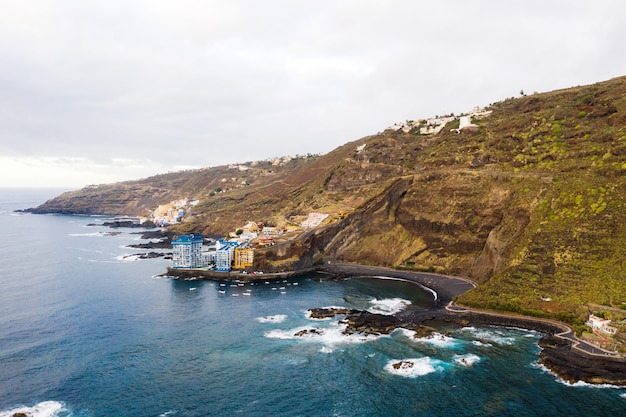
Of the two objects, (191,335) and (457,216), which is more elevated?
(457,216)

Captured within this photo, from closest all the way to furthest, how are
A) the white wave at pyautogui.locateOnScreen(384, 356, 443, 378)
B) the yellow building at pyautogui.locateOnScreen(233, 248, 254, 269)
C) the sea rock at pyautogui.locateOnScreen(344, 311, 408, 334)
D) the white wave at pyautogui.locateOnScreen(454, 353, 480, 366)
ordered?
1. the white wave at pyautogui.locateOnScreen(384, 356, 443, 378)
2. the white wave at pyautogui.locateOnScreen(454, 353, 480, 366)
3. the sea rock at pyautogui.locateOnScreen(344, 311, 408, 334)
4. the yellow building at pyautogui.locateOnScreen(233, 248, 254, 269)

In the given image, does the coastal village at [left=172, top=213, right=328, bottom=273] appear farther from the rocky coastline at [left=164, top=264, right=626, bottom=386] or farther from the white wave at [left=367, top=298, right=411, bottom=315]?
the white wave at [left=367, top=298, right=411, bottom=315]

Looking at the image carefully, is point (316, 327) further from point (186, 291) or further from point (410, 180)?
point (410, 180)

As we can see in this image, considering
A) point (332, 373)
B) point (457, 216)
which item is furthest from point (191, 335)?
point (457, 216)

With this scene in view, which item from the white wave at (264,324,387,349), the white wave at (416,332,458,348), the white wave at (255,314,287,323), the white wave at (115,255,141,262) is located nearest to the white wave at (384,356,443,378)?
the white wave at (416,332,458,348)

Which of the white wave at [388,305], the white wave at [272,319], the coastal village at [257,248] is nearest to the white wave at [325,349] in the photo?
the white wave at [272,319]

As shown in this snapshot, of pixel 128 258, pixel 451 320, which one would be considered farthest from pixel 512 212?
pixel 128 258

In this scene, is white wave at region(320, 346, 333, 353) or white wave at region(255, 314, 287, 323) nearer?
white wave at region(320, 346, 333, 353)

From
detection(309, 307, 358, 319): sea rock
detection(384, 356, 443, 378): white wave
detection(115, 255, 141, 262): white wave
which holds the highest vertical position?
detection(115, 255, 141, 262): white wave
